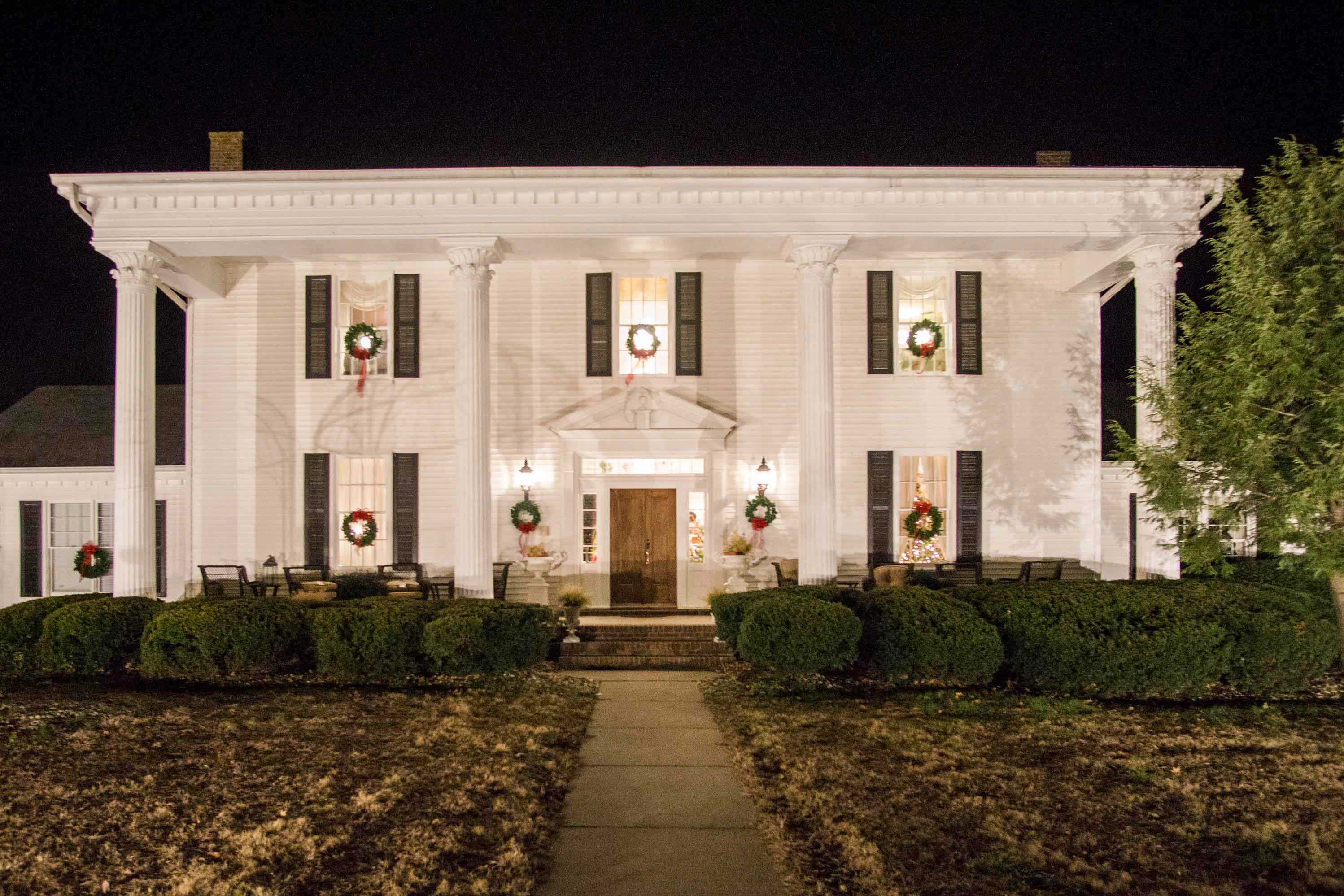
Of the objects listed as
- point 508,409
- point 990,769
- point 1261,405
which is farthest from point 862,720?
point 508,409

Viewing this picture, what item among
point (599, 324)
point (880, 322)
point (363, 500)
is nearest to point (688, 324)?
point (599, 324)

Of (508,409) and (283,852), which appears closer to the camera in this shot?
(283,852)

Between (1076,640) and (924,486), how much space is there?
5500mm

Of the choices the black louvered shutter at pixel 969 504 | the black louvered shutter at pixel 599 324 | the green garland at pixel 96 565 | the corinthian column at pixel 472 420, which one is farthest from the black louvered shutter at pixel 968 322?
the green garland at pixel 96 565

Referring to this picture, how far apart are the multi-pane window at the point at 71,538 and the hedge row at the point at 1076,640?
1281 centimetres

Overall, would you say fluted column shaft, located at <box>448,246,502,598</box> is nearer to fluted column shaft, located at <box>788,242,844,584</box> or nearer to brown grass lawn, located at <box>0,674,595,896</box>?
brown grass lawn, located at <box>0,674,595,896</box>

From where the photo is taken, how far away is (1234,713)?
866 cm

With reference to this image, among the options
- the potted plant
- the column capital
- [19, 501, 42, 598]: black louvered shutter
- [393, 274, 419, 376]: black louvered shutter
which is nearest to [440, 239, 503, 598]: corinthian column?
the potted plant

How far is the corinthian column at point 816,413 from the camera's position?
39.9 ft

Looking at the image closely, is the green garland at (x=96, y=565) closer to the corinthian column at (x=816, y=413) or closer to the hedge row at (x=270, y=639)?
the hedge row at (x=270, y=639)

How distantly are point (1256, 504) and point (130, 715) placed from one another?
41.8 feet

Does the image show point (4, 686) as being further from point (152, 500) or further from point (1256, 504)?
point (1256, 504)

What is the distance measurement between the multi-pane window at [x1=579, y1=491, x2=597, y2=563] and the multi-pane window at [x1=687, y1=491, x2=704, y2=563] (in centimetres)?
166

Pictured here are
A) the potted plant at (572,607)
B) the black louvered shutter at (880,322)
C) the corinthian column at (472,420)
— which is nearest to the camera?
the potted plant at (572,607)
